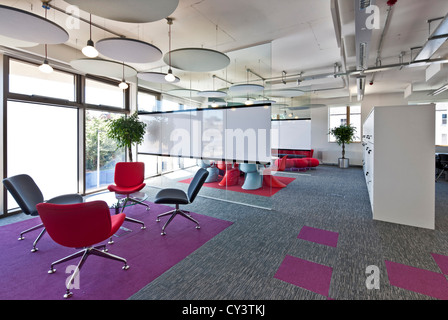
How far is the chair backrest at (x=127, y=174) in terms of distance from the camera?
463 cm

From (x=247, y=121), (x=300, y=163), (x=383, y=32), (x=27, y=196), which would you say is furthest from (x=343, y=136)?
(x=27, y=196)

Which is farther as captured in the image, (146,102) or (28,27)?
(146,102)

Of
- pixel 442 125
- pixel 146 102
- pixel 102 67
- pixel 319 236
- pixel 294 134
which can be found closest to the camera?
pixel 319 236

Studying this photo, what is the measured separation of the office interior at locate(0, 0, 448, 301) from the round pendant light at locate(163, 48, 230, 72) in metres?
0.03

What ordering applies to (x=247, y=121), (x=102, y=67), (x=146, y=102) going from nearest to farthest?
(x=102, y=67)
(x=247, y=121)
(x=146, y=102)

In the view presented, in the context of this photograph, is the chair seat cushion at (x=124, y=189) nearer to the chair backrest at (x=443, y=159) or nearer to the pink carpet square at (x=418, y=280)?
the pink carpet square at (x=418, y=280)

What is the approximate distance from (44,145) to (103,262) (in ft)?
12.8

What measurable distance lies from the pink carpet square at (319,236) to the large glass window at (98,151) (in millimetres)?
5436

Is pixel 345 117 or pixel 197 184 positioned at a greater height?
pixel 345 117

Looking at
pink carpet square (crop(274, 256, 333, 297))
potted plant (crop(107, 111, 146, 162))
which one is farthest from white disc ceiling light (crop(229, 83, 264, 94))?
pink carpet square (crop(274, 256, 333, 297))

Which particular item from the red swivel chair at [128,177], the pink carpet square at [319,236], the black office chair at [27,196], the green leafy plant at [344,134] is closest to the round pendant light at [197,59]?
the red swivel chair at [128,177]

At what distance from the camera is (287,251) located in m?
2.91

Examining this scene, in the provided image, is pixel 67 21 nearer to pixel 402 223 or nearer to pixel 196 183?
pixel 196 183

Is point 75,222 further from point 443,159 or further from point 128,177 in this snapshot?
point 443,159
